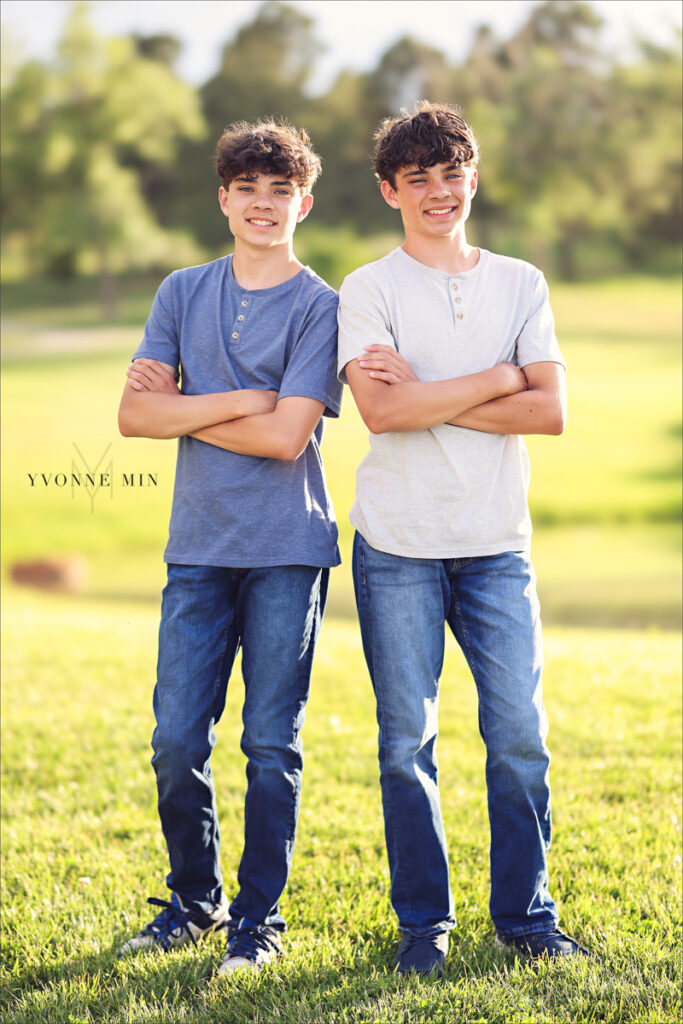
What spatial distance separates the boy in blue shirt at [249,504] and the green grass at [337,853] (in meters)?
0.25

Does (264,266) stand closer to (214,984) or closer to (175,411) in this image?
(175,411)

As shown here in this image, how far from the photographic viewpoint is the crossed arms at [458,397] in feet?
8.00

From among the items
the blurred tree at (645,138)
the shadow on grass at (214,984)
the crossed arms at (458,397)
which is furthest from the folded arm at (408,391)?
the blurred tree at (645,138)

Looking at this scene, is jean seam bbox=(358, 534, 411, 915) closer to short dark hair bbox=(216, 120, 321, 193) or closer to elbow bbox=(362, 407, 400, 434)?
elbow bbox=(362, 407, 400, 434)

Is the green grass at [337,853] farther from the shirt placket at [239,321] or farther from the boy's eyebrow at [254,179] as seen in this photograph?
the boy's eyebrow at [254,179]

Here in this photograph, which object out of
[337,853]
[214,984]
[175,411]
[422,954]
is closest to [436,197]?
[175,411]

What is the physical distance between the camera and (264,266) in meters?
2.65

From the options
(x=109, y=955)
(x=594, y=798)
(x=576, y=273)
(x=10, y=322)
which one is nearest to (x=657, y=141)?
(x=576, y=273)

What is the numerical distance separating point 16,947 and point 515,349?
1.95 metres

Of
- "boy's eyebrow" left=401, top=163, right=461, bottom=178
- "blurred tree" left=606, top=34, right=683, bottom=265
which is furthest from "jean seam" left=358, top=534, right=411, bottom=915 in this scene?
"blurred tree" left=606, top=34, right=683, bottom=265

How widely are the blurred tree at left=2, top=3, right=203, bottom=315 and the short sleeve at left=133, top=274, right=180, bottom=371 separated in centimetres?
1715

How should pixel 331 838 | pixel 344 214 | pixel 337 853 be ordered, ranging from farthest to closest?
pixel 344 214, pixel 331 838, pixel 337 853

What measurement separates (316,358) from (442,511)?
0.47 metres

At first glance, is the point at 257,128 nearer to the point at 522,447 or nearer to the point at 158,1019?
A: the point at 522,447
